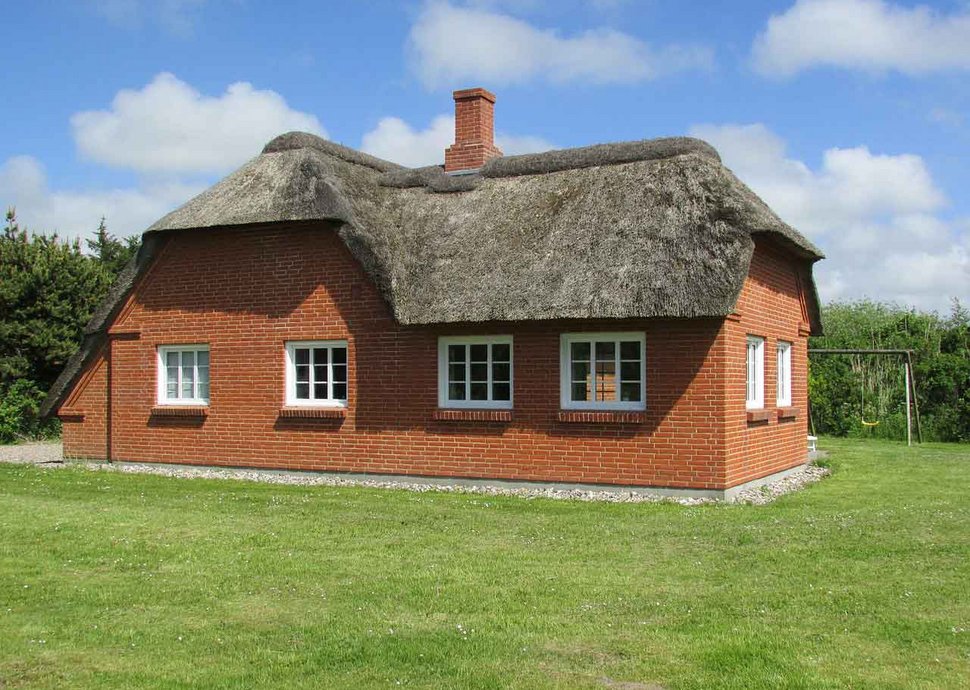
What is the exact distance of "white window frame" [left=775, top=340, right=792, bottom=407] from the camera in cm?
1795

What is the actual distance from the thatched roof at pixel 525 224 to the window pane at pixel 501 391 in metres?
1.29

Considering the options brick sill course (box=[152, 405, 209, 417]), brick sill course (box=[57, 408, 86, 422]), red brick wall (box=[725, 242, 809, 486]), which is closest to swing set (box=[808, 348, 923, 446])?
red brick wall (box=[725, 242, 809, 486])

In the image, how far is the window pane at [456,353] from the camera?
630 inches

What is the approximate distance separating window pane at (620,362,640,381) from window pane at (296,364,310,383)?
17.7 feet

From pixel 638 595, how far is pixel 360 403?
8.71 metres

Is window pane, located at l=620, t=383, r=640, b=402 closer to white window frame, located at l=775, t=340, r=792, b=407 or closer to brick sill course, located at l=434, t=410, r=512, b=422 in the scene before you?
brick sill course, located at l=434, t=410, r=512, b=422

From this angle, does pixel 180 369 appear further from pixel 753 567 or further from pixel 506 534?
pixel 753 567

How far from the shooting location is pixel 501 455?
50.8ft

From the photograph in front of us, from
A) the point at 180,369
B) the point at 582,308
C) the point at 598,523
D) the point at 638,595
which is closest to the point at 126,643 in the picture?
the point at 638,595

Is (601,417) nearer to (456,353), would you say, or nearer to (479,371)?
(479,371)

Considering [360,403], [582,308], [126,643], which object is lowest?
[126,643]

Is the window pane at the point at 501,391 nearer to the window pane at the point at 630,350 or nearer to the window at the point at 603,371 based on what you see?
the window at the point at 603,371

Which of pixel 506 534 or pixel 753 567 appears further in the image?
pixel 506 534

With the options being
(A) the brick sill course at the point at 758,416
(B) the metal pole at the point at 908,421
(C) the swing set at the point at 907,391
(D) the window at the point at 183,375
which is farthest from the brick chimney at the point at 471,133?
(B) the metal pole at the point at 908,421
